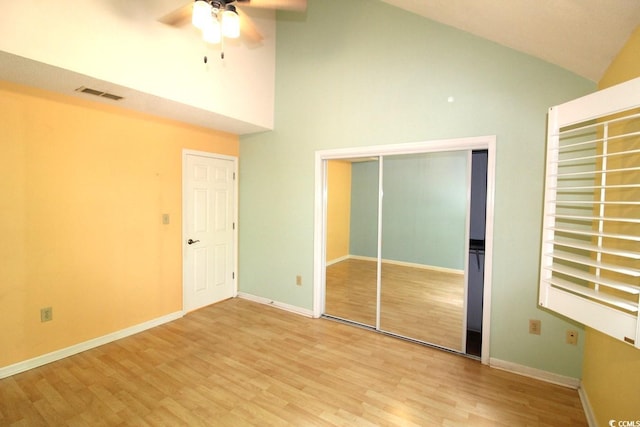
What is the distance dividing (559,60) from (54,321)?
4874 millimetres

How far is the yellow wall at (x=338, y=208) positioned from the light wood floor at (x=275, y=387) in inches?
48.4

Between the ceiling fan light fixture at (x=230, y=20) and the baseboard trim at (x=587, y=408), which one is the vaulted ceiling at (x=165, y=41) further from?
the baseboard trim at (x=587, y=408)

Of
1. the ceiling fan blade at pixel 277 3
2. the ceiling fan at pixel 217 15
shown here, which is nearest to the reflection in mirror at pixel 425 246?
the ceiling fan blade at pixel 277 3

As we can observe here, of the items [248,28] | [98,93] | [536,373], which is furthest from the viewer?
[98,93]

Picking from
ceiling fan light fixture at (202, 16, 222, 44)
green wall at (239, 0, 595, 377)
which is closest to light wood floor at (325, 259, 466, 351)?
green wall at (239, 0, 595, 377)

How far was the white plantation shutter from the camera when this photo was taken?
119 centimetres

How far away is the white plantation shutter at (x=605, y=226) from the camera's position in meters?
1.19

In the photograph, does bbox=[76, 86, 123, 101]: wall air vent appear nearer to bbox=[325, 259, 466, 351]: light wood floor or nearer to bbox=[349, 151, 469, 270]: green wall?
bbox=[349, 151, 469, 270]: green wall

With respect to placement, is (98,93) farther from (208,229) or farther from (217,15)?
(208,229)

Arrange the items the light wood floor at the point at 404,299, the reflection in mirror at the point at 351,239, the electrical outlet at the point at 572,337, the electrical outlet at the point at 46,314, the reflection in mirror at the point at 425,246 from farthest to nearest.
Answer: the reflection in mirror at the point at 351,239, the light wood floor at the point at 404,299, the reflection in mirror at the point at 425,246, the electrical outlet at the point at 46,314, the electrical outlet at the point at 572,337

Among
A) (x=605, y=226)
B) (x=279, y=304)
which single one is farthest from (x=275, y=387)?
(x=605, y=226)

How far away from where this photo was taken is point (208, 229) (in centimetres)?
391

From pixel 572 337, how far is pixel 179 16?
3.93 metres

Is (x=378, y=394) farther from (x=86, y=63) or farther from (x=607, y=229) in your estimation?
(x=86, y=63)
